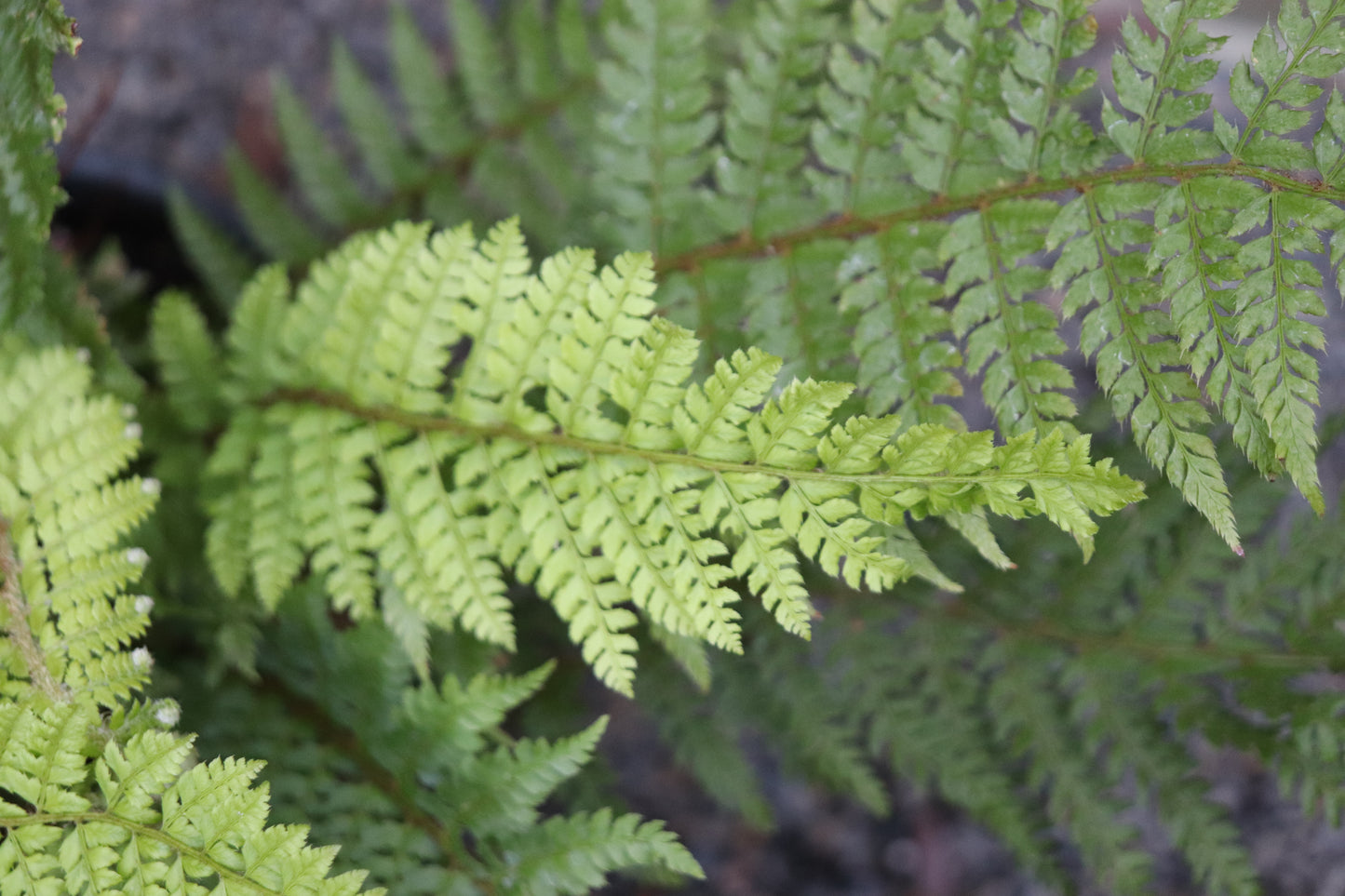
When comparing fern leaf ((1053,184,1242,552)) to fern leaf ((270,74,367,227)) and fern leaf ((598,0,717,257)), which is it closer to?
fern leaf ((598,0,717,257))

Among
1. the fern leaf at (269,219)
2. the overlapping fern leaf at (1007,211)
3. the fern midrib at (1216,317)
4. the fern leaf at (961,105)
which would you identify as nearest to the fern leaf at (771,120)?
the overlapping fern leaf at (1007,211)

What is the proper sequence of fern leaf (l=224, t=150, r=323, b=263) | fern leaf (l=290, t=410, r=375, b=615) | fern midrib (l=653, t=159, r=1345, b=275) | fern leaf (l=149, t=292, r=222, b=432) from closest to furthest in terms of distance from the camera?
1. fern midrib (l=653, t=159, r=1345, b=275)
2. fern leaf (l=290, t=410, r=375, b=615)
3. fern leaf (l=149, t=292, r=222, b=432)
4. fern leaf (l=224, t=150, r=323, b=263)

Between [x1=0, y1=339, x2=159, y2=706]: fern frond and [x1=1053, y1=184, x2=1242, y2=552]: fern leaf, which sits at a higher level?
[x1=1053, y1=184, x2=1242, y2=552]: fern leaf

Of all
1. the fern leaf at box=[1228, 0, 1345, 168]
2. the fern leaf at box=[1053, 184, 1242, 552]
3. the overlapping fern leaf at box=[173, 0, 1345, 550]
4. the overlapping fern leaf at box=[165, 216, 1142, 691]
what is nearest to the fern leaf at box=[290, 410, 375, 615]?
the overlapping fern leaf at box=[165, 216, 1142, 691]

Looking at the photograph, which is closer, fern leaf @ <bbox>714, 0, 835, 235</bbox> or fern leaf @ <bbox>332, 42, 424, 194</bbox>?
fern leaf @ <bbox>714, 0, 835, 235</bbox>

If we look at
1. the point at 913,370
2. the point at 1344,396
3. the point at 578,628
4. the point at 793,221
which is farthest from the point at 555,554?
the point at 1344,396

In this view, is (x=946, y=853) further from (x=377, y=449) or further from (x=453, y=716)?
(x=377, y=449)

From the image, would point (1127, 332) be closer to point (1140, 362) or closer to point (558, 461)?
point (1140, 362)
